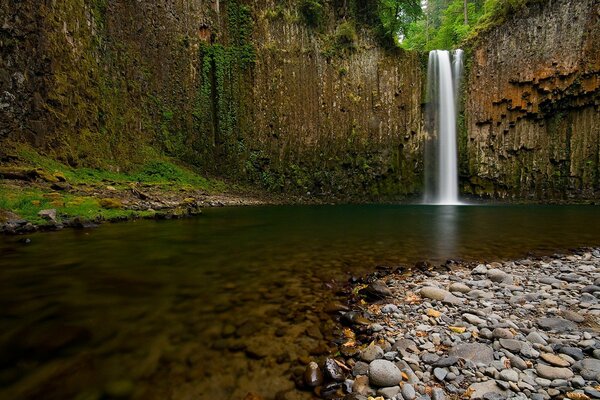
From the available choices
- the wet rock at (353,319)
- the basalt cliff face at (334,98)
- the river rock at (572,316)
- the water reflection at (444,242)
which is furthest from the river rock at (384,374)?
the basalt cliff face at (334,98)

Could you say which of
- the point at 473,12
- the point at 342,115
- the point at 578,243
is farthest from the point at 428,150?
the point at 578,243

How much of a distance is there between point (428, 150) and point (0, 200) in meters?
31.1

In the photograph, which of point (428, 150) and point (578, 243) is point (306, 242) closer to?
point (578, 243)

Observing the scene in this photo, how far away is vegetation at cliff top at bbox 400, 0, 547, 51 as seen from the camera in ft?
92.0

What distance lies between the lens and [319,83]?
96.4 feet

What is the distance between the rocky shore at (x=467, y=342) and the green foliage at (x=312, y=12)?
101 ft

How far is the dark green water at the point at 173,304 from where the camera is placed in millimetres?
2576

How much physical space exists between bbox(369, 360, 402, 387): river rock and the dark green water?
2.35 ft

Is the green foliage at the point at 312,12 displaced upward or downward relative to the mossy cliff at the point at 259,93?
upward

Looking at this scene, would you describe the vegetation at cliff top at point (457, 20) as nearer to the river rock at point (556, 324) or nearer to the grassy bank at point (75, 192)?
the grassy bank at point (75, 192)

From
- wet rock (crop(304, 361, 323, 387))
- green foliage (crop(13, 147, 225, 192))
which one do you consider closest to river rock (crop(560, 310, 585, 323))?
wet rock (crop(304, 361, 323, 387))

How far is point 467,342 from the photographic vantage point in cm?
296

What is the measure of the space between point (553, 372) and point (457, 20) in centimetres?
4277

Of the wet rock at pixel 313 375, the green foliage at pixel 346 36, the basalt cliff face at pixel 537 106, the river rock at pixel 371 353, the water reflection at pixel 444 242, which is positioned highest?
the green foliage at pixel 346 36
